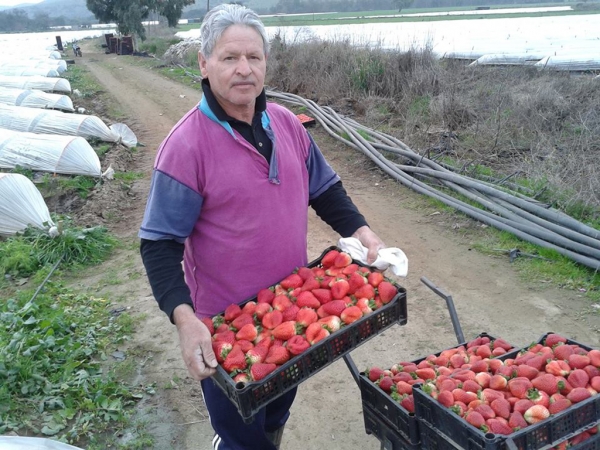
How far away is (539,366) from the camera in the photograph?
2.16m

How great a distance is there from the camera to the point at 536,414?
1.88 meters

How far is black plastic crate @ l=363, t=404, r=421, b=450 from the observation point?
7.16 ft

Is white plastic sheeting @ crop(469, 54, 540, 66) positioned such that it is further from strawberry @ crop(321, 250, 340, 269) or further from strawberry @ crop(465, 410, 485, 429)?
strawberry @ crop(465, 410, 485, 429)

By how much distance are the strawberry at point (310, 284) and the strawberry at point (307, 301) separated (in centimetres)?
4

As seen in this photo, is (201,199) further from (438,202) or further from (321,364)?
(438,202)

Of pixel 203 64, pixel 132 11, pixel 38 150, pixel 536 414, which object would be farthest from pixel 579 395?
pixel 132 11

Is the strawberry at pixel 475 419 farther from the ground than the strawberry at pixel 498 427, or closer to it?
farther from the ground

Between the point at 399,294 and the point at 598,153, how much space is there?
598cm

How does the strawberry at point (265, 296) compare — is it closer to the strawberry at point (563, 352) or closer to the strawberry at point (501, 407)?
the strawberry at point (501, 407)

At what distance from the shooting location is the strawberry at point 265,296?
2254mm

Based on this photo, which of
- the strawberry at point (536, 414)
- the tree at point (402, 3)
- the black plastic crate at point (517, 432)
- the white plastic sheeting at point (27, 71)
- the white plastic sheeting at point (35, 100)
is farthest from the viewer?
the tree at point (402, 3)

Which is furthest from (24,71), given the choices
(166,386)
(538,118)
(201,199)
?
(201,199)

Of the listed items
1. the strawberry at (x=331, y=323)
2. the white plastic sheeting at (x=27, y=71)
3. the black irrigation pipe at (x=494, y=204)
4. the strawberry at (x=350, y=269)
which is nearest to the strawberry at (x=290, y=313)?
the strawberry at (x=331, y=323)

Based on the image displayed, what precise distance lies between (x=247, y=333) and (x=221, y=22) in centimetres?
118
